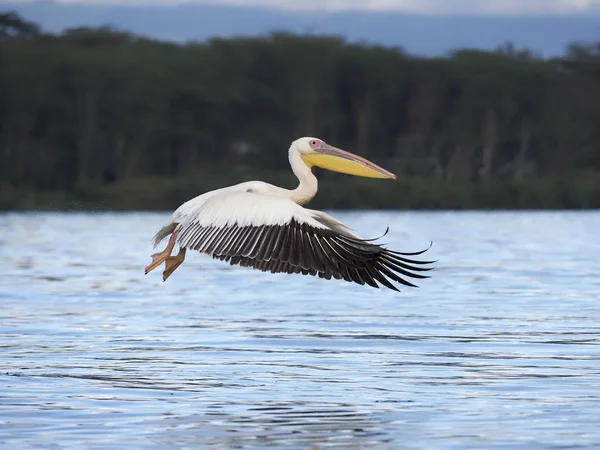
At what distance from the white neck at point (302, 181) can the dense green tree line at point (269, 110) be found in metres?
36.4

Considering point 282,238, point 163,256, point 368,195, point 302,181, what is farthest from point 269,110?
point 282,238

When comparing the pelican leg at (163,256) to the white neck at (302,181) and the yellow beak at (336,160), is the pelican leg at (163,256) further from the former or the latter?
the yellow beak at (336,160)

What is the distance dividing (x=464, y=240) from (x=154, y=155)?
89.7 ft

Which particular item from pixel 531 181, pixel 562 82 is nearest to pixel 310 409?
pixel 531 181

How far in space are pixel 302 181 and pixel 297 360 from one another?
1.17m

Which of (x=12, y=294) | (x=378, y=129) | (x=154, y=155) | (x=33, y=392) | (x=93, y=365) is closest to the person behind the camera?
(x=33, y=392)

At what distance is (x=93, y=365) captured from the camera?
9.37 meters

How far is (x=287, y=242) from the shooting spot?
834 cm

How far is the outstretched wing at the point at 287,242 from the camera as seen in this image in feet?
27.2

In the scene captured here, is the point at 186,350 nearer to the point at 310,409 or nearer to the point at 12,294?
the point at 310,409

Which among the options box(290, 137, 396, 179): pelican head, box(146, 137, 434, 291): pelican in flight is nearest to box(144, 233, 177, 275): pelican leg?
box(146, 137, 434, 291): pelican in flight

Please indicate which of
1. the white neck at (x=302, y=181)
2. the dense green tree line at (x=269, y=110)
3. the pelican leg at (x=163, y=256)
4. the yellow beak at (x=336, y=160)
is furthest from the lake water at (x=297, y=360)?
the dense green tree line at (x=269, y=110)

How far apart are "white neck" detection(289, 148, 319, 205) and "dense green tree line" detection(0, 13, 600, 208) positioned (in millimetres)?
36389

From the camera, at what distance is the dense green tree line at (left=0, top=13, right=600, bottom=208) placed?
167ft
